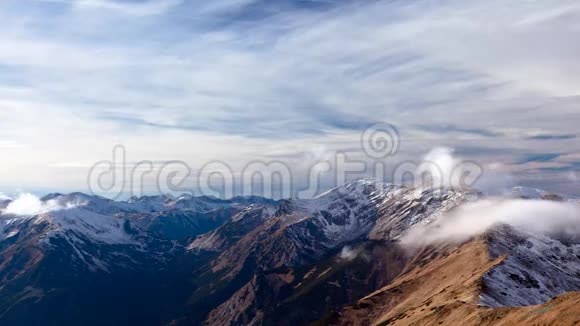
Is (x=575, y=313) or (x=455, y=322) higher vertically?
(x=575, y=313)

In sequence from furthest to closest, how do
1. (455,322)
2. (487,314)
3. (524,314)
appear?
(455,322) < (487,314) < (524,314)

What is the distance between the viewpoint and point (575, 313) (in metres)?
121

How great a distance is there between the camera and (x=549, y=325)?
124m

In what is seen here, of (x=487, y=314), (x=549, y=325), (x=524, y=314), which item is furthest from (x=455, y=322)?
(x=549, y=325)

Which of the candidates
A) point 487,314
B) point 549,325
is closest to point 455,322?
point 487,314

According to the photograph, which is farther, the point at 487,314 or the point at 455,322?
the point at 455,322

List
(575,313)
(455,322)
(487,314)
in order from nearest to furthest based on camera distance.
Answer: (575,313) < (487,314) < (455,322)

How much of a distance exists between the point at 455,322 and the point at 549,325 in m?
61.5

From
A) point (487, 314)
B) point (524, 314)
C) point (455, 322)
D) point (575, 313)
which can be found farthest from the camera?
point (455, 322)

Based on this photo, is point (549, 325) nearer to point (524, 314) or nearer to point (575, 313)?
point (575, 313)

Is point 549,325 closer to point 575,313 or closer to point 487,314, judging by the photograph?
point 575,313

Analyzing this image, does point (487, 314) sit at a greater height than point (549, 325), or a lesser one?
lesser

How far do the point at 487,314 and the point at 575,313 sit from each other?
158ft

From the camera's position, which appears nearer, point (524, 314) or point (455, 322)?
point (524, 314)
